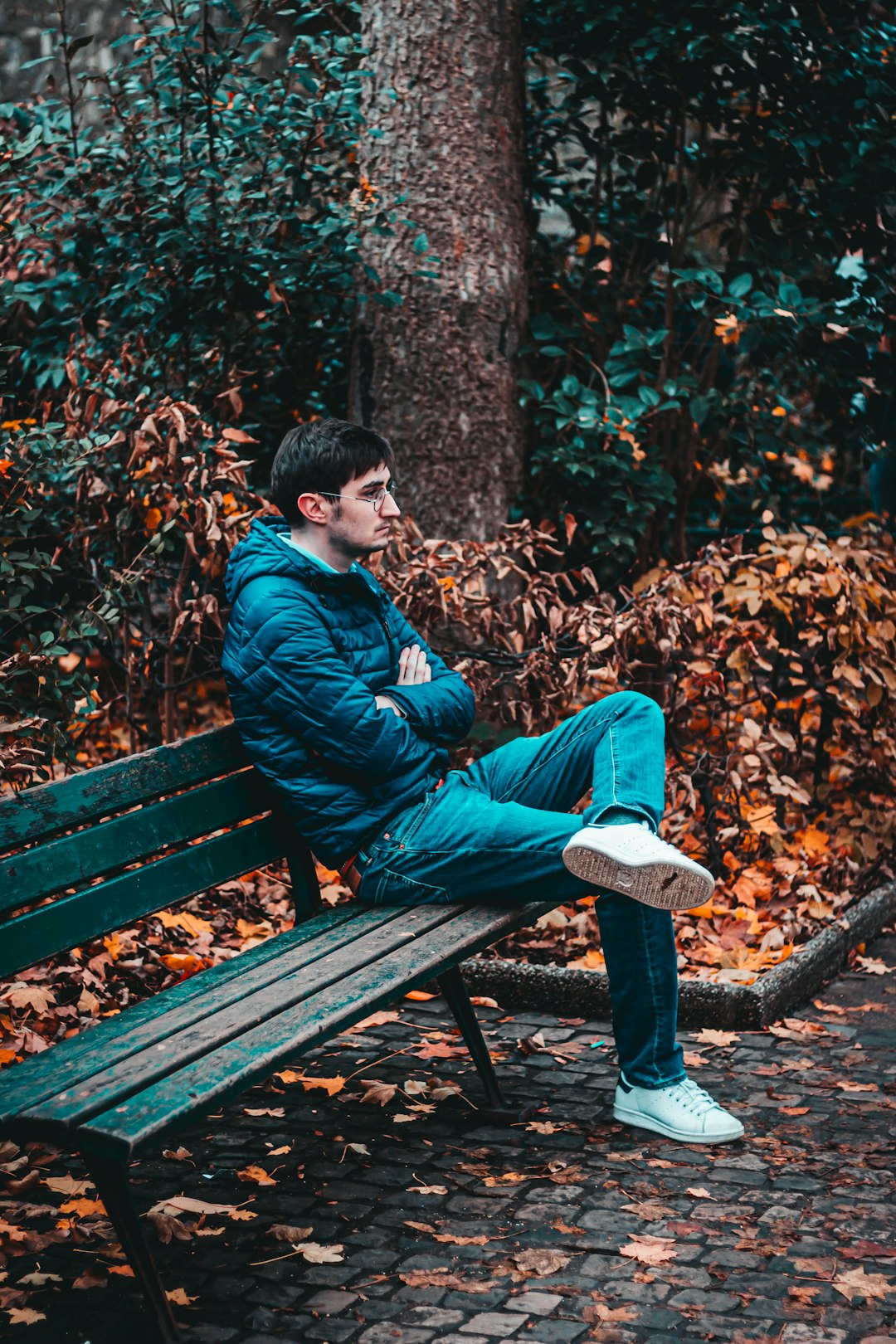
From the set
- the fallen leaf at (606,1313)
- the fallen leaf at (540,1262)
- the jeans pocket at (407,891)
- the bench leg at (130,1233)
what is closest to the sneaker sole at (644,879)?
the jeans pocket at (407,891)

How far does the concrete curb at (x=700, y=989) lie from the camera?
419 cm

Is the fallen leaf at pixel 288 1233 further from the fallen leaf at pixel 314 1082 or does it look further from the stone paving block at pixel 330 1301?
the fallen leaf at pixel 314 1082

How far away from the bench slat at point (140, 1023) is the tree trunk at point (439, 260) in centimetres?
272

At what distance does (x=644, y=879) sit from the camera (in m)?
3.24

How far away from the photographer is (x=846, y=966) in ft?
15.8

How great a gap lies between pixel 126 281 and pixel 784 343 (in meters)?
2.64

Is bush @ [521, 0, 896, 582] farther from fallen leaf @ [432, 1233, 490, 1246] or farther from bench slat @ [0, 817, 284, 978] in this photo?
fallen leaf @ [432, 1233, 490, 1246]

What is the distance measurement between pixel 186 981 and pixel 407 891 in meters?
0.63

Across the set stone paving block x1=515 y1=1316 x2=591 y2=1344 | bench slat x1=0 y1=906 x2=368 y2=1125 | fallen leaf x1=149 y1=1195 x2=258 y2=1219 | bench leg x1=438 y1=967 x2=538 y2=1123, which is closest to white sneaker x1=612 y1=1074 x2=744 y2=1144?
bench leg x1=438 y1=967 x2=538 y2=1123

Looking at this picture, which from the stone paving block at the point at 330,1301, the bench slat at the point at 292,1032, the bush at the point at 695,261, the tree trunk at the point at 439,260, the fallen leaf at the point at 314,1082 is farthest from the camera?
the bush at the point at 695,261

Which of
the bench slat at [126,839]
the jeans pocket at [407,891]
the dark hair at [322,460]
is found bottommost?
the jeans pocket at [407,891]

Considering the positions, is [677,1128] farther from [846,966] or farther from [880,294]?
[880,294]

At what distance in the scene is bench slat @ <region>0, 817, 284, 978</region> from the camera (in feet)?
9.08

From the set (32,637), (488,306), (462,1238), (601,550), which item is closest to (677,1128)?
(462,1238)
